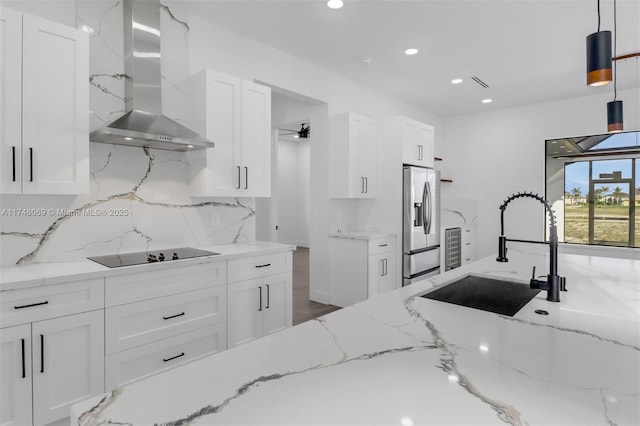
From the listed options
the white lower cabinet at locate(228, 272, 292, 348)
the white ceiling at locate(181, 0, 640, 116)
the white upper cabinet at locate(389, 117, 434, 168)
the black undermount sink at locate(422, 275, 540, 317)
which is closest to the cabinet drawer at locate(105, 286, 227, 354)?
the white lower cabinet at locate(228, 272, 292, 348)

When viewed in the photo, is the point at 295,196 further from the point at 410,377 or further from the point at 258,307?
the point at 410,377

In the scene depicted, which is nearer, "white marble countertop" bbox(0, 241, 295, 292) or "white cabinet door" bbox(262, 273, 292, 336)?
A: "white marble countertop" bbox(0, 241, 295, 292)

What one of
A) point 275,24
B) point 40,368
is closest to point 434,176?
point 275,24

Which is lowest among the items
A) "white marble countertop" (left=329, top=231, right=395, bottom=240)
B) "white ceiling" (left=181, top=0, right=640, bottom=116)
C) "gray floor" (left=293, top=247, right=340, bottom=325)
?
"gray floor" (left=293, top=247, right=340, bottom=325)

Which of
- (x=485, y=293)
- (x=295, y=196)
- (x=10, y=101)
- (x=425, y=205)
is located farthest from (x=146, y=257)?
(x=295, y=196)

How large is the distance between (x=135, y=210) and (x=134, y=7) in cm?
144

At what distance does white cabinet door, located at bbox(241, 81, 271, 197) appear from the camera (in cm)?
298

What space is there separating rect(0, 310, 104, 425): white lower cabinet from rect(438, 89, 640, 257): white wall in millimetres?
5801

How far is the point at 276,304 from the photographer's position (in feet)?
9.70

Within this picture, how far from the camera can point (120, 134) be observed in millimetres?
2197

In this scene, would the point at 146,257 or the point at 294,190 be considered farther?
the point at 294,190

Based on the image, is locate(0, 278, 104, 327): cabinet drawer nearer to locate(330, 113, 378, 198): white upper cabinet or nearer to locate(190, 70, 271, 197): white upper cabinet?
locate(190, 70, 271, 197): white upper cabinet

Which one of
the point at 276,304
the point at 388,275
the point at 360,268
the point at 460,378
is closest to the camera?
the point at 460,378

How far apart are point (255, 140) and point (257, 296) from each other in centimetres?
130
